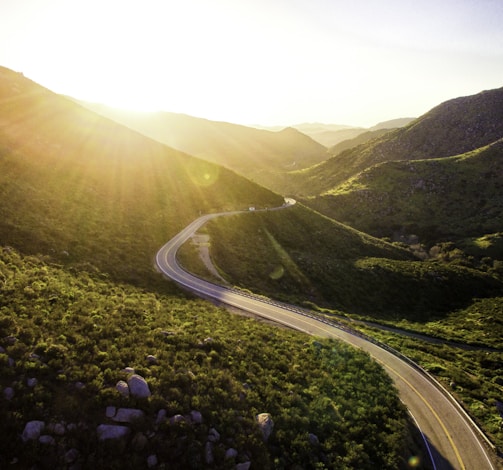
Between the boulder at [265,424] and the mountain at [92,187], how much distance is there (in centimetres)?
2533

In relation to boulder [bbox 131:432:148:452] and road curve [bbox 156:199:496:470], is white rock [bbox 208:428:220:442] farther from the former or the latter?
road curve [bbox 156:199:496:470]

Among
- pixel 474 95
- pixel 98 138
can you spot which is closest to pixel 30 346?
pixel 98 138

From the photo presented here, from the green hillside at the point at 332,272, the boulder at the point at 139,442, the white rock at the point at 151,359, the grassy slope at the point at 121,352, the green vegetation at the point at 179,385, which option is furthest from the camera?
the green hillside at the point at 332,272

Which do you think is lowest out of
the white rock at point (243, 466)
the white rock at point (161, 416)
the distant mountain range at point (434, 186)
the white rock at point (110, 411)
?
the white rock at point (243, 466)

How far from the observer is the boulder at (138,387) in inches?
609

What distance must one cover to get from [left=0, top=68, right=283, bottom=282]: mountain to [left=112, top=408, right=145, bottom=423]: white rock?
24.1 m

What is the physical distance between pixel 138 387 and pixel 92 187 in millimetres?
54874

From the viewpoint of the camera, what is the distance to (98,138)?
8650 cm

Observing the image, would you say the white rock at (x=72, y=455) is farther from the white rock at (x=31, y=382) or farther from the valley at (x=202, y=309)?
the white rock at (x=31, y=382)

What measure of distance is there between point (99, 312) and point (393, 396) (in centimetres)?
2191

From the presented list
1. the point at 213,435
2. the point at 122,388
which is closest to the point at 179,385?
the point at 122,388

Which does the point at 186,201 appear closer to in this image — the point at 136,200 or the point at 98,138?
the point at 136,200

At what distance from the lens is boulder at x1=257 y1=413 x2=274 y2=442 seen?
16.0 m

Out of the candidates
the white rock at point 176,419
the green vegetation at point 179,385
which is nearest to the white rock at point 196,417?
the green vegetation at point 179,385
